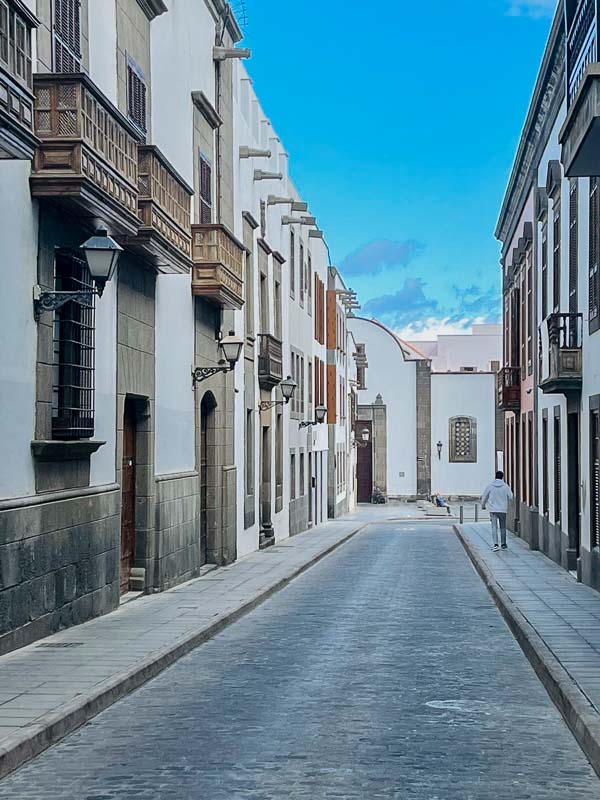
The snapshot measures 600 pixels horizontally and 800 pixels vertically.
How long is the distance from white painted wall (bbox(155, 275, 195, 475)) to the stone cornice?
782 centimetres

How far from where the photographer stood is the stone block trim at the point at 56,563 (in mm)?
10227

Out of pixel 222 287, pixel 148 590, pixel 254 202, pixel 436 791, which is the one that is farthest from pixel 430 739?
pixel 254 202

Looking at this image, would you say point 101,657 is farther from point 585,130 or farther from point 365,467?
point 365,467

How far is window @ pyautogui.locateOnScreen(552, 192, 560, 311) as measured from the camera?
71.2ft

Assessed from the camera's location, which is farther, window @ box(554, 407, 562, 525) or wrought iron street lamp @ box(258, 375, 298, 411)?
wrought iron street lamp @ box(258, 375, 298, 411)

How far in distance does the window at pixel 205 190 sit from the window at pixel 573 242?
5994 millimetres

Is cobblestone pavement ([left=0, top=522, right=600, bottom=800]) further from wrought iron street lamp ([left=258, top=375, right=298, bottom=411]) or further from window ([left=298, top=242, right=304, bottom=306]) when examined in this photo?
window ([left=298, top=242, right=304, bottom=306])

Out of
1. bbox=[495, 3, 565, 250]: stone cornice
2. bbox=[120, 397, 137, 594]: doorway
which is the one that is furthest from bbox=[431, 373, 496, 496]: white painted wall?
bbox=[120, 397, 137, 594]: doorway

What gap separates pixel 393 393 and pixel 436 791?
191ft

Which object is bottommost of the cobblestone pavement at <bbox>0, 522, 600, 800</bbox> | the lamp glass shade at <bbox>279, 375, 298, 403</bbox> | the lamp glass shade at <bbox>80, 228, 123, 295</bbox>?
the cobblestone pavement at <bbox>0, 522, 600, 800</bbox>

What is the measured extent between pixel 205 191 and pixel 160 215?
18.8ft

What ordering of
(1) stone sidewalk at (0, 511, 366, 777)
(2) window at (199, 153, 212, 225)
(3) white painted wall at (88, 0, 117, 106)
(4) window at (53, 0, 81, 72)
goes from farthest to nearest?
(2) window at (199, 153, 212, 225)
(3) white painted wall at (88, 0, 117, 106)
(4) window at (53, 0, 81, 72)
(1) stone sidewalk at (0, 511, 366, 777)

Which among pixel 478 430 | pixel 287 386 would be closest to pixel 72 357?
pixel 287 386

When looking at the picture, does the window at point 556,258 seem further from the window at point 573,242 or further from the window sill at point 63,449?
the window sill at point 63,449
